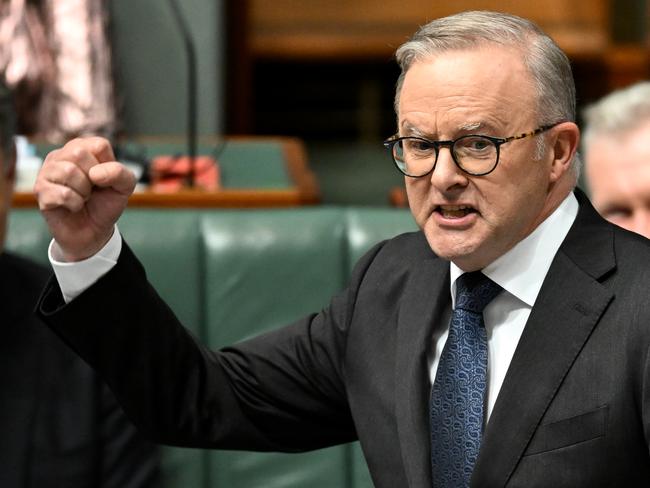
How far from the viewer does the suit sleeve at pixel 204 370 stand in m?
1.39

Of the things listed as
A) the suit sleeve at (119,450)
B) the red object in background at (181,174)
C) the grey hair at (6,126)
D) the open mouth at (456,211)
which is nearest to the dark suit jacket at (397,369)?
the open mouth at (456,211)

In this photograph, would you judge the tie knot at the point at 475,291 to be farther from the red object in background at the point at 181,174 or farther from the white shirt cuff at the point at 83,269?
the red object in background at the point at 181,174

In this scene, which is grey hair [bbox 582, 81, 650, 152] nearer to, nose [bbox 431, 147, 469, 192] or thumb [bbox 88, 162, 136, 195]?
nose [bbox 431, 147, 469, 192]

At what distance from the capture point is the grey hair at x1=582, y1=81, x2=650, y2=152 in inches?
82.7

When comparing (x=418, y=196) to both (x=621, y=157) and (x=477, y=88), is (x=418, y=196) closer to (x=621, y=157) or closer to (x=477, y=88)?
(x=477, y=88)

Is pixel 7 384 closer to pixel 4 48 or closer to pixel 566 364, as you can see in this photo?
pixel 566 364

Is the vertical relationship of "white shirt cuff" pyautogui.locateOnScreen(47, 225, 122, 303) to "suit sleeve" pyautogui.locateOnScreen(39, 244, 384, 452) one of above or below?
above

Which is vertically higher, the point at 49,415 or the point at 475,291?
the point at 475,291

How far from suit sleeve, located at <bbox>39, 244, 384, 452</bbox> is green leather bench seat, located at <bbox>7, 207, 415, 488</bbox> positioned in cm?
38

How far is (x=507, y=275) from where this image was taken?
1.36 metres

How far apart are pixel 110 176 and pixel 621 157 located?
1.06 m

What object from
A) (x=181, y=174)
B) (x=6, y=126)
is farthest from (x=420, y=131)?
(x=181, y=174)

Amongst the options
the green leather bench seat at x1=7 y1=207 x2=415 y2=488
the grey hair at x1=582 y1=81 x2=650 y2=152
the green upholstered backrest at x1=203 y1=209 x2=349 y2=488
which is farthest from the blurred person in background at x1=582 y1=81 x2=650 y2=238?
the green upholstered backrest at x1=203 y1=209 x2=349 y2=488

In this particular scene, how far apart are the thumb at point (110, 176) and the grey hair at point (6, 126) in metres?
0.64
